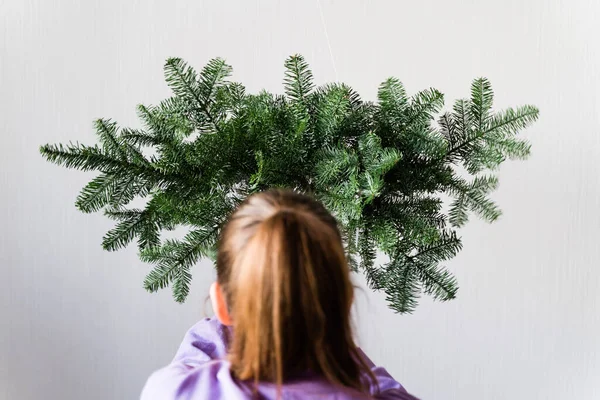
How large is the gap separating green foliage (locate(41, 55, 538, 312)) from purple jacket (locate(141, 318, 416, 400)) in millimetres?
83

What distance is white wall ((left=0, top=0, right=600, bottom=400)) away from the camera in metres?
1.18

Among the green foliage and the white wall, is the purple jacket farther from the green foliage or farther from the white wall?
the white wall

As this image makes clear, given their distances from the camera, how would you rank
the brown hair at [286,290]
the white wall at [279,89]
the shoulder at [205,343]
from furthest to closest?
the white wall at [279,89]
the shoulder at [205,343]
the brown hair at [286,290]

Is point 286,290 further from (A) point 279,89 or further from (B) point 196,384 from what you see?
(A) point 279,89

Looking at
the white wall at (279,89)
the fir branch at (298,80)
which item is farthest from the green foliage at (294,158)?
the white wall at (279,89)

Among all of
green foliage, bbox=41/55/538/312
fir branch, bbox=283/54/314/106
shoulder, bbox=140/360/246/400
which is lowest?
shoulder, bbox=140/360/246/400

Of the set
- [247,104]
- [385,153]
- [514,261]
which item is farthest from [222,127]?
[514,261]

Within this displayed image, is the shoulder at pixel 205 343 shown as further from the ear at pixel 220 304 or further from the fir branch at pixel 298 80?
the fir branch at pixel 298 80

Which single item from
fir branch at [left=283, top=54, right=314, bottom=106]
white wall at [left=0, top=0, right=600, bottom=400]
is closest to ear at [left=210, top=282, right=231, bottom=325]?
fir branch at [left=283, top=54, right=314, bottom=106]

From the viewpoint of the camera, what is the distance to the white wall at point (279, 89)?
3.88 ft

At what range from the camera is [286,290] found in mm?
521

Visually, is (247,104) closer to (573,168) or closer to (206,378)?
(206,378)

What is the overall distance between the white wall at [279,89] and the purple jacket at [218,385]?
0.59 meters

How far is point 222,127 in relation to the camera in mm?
591
